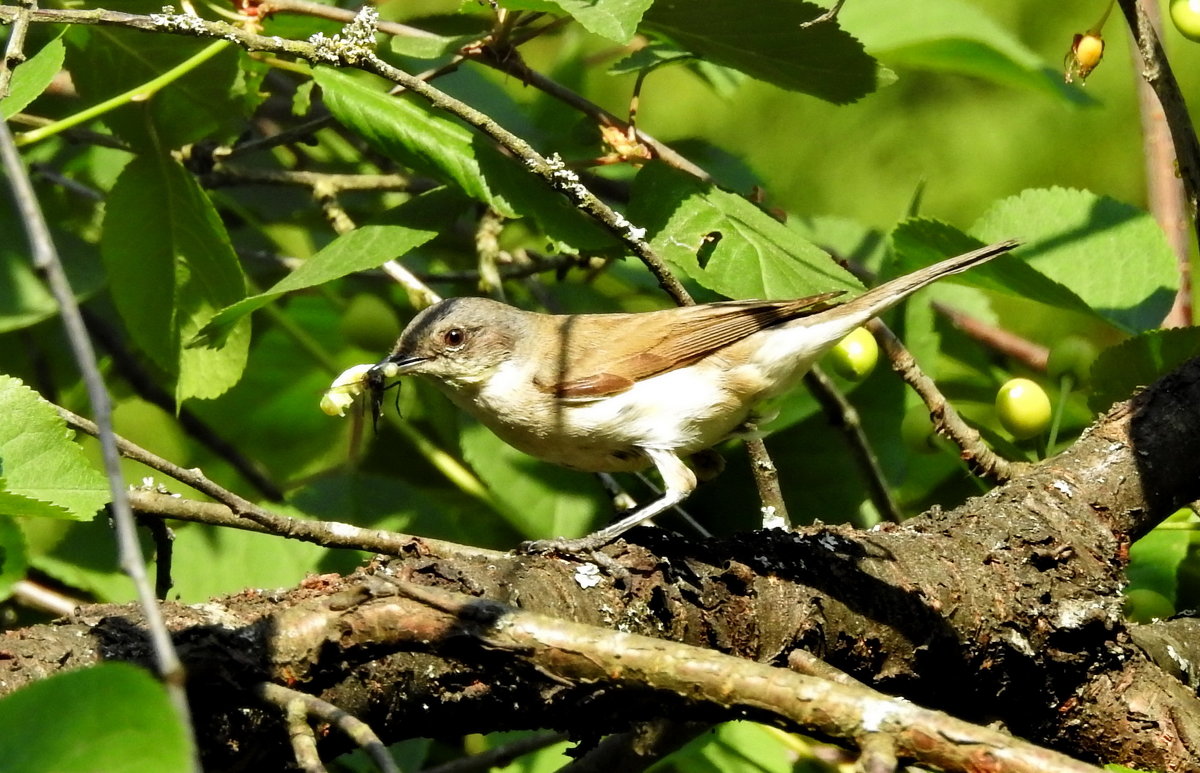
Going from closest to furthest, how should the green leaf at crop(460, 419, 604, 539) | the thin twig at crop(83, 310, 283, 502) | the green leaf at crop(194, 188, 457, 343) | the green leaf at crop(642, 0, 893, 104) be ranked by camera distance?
1. the green leaf at crop(194, 188, 457, 343)
2. the green leaf at crop(642, 0, 893, 104)
3. the green leaf at crop(460, 419, 604, 539)
4. the thin twig at crop(83, 310, 283, 502)

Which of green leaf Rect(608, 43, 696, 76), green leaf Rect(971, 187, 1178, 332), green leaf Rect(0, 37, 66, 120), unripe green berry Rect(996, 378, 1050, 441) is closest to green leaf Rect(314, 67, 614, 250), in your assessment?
green leaf Rect(608, 43, 696, 76)

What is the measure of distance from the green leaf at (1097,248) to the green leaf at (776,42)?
0.72 m

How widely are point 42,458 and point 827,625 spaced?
1487 millimetres

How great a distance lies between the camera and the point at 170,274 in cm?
327

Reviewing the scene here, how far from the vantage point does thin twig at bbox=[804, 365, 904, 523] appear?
3365 mm

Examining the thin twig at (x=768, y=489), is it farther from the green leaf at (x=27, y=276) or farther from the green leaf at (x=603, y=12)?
the green leaf at (x=27, y=276)

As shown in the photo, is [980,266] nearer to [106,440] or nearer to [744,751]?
[744,751]

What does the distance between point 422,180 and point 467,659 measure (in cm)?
241

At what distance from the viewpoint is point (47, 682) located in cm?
118

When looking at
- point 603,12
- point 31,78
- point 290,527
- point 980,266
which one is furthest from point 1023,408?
point 31,78

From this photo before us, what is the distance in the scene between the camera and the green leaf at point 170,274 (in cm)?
323

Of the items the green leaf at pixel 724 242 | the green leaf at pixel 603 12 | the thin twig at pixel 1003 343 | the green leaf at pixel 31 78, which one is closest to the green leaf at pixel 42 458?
the green leaf at pixel 31 78

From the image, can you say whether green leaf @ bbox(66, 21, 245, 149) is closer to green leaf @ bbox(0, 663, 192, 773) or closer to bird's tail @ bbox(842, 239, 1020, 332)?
bird's tail @ bbox(842, 239, 1020, 332)

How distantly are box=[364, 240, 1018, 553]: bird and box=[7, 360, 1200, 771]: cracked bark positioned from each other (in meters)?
0.69
